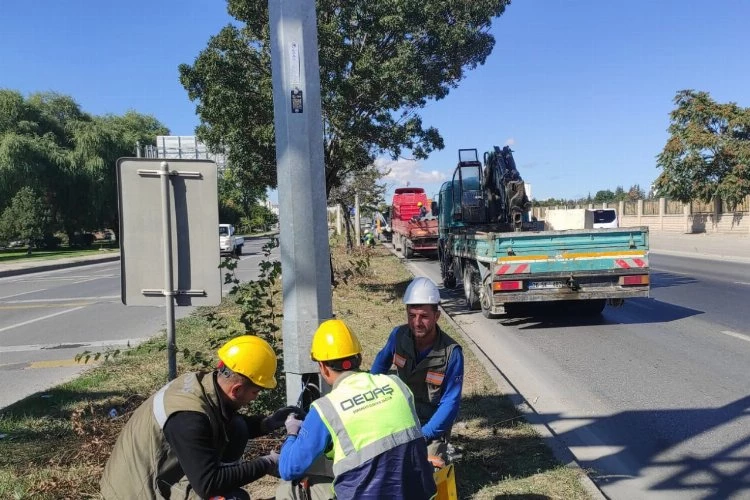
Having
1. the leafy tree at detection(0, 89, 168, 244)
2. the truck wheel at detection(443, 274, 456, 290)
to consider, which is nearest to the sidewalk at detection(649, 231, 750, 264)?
the truck wheel at detection(443, 274, 456, 290)

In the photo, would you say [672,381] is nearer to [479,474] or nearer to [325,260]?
[479,474]

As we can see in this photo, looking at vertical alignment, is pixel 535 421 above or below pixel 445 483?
below

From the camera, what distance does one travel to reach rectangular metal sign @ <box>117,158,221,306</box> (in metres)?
3.67

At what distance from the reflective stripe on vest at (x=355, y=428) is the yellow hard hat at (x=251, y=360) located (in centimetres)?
44

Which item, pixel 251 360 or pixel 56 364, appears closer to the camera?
pixel 251 360

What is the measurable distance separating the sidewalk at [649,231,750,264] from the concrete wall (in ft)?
1.87

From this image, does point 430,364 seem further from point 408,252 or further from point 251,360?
point 408,252

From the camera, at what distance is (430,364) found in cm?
356

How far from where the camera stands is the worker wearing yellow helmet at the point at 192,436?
2580 mm

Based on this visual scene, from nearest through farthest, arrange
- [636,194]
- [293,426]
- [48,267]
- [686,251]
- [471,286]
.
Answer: [293,426] → [471,286] → [686,251] → [48,267] → [636,194]

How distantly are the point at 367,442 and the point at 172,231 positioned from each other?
207 centimetres

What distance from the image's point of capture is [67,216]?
140 feet

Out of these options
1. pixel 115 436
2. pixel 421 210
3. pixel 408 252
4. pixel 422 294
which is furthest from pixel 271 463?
pixel 421 210

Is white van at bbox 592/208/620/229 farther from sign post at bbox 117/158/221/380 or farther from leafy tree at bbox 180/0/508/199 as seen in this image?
sign post at bbox 117/158/221/380
